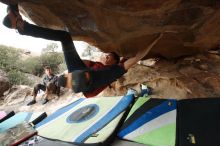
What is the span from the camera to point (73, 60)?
318 centimetres

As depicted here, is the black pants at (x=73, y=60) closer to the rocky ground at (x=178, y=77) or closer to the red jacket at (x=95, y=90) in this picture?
the red jacket at (x=95, y=90)

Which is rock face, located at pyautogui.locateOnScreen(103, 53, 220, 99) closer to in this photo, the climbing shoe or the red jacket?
the red jacket

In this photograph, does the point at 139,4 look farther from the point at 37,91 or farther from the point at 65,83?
the point at 37,91

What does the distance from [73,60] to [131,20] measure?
2.99 feet

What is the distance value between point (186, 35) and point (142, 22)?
0.97 metres

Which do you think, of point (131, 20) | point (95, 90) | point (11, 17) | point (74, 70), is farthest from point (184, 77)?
point (11, 17)

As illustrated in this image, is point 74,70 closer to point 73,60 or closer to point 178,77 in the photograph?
point 73,60

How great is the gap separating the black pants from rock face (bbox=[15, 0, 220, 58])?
0.22 m

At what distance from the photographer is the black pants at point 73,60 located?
9.37 feet

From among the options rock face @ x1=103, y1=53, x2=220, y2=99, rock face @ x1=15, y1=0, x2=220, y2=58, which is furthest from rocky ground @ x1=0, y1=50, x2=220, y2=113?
rock face @ x1=15, y1=0, x2=220, y2=58

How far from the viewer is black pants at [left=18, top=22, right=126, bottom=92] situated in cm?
286

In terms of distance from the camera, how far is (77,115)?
4.26 m

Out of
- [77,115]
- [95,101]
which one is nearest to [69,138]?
[77,115]

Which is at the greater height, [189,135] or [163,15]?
[163,15]
